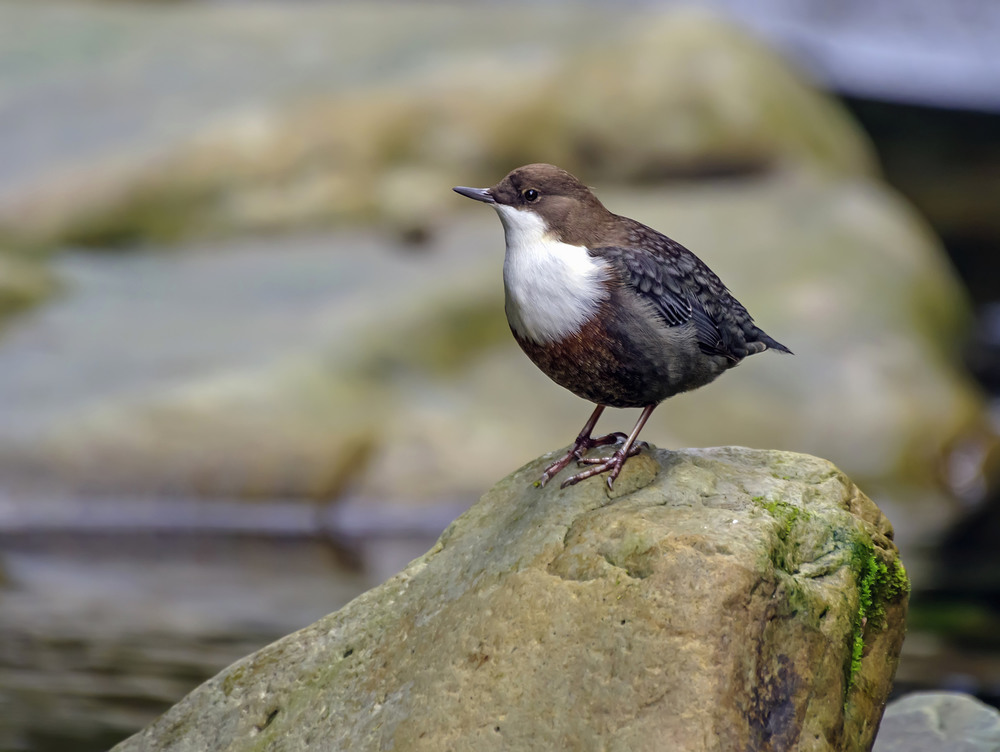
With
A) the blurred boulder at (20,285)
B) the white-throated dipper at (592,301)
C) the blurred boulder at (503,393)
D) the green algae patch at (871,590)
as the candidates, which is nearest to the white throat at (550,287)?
the white-throated dipper at (592,301)

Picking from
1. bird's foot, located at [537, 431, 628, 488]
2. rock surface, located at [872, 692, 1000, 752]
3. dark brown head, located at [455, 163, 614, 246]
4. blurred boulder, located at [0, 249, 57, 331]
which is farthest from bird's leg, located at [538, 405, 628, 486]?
blurred boulder, located at [0, 249, 57, 331]

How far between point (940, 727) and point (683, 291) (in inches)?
81.4

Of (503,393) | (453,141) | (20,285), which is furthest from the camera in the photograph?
(453,141)

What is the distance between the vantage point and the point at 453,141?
434 inches

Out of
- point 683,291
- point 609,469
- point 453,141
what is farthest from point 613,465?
point 453,141

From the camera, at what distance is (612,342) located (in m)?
3.75

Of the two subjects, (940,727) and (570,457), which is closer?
(570,457)

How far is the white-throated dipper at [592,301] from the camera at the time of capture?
3723 mm

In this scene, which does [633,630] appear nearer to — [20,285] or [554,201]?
[554,201]

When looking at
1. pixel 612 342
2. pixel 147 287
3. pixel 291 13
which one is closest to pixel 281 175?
pixel 147 287

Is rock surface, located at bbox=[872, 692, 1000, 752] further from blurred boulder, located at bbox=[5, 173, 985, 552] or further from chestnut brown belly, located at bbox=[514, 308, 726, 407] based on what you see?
blurred boulder, located at bbox=[5, 173, 985, 552]

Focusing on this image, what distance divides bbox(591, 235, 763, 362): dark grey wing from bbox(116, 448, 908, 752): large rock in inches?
13.8

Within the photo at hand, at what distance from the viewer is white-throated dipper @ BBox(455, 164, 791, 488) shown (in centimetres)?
372

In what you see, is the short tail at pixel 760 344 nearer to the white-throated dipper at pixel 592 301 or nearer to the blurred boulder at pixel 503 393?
the white-throated dipper at pixel 592 301
